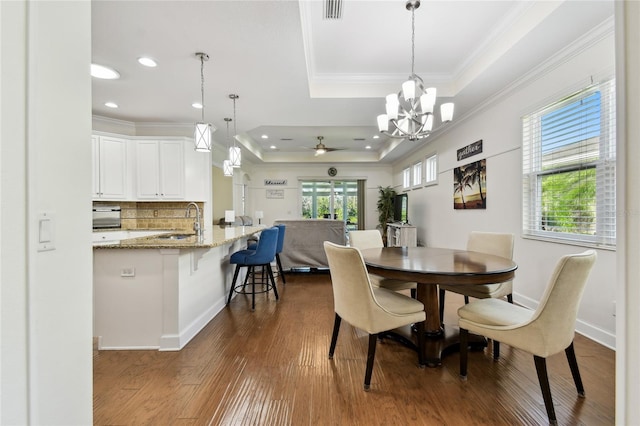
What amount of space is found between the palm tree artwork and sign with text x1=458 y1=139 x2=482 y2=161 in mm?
148

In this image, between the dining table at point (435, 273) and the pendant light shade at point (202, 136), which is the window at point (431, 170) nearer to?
the dining table at point (435, 273)

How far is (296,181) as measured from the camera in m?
8.99

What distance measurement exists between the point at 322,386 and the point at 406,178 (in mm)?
6479

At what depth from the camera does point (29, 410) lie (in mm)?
708

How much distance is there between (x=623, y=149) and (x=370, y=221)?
8.36 meters

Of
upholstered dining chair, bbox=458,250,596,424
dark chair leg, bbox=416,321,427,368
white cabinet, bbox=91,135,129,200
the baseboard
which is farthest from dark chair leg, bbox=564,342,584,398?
white cabinet, bbox=91,135,129,200

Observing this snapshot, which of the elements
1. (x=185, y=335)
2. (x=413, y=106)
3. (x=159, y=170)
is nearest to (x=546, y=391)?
(x=413, y=106)

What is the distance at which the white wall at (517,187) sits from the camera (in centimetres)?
232

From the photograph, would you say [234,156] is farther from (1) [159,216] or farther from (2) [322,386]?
(2) [322,386]

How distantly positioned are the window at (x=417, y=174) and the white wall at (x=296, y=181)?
2.10 m

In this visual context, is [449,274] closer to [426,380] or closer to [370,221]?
[426,380]

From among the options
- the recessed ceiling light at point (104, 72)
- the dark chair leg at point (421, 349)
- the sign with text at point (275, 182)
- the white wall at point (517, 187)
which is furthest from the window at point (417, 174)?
the recessed ceiling light at point (104, 72)

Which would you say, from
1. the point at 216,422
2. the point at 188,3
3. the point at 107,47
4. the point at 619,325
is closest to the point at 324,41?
the point at 188,3

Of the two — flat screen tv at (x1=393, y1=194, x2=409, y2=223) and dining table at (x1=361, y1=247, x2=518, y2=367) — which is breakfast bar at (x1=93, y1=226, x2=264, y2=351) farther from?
flat screen tv at (x1=393, y1=194, x2=409, y2=223)
